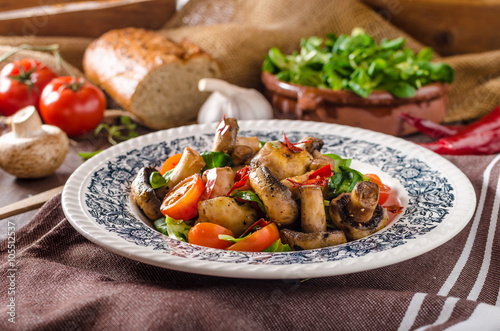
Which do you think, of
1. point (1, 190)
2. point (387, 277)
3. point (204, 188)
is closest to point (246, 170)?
point (204, 188)

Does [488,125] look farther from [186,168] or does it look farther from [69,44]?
[69,44]

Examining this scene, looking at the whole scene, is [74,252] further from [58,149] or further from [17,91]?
[17,91]

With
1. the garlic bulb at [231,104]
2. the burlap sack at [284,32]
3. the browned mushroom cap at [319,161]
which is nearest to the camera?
the browned mushroom cap at [319,161]

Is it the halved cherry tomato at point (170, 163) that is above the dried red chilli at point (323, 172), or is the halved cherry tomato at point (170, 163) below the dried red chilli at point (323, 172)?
below

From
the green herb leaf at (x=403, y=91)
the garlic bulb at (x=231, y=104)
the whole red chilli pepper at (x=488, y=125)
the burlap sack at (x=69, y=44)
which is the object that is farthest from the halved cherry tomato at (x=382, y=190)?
the burlap sack at (x=69, y=44)

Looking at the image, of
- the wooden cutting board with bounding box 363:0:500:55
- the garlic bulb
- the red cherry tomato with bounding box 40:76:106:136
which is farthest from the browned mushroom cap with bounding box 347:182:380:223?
the wooden cutting board with bounding box 363:0:500:55

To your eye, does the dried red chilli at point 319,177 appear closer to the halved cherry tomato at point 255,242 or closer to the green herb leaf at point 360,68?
the halved cherry tomato at point 255,242

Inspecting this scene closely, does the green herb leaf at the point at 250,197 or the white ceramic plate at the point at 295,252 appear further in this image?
the green herb leaf at the point at 250,197

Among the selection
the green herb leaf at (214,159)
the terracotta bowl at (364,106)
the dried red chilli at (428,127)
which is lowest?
the dried red chilli at (428,127)
